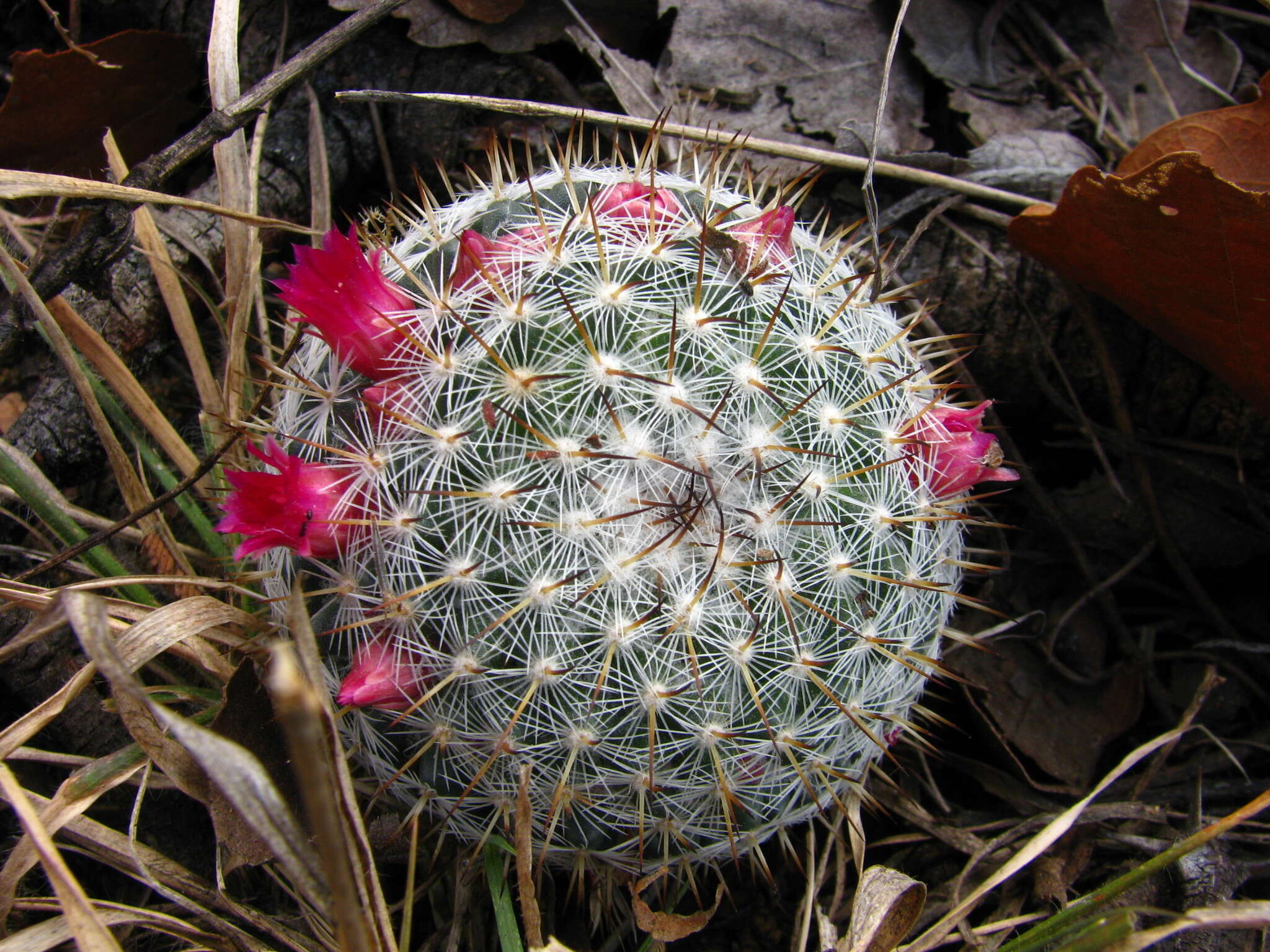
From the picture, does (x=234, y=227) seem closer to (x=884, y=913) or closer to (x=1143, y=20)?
(x=884, y=913)

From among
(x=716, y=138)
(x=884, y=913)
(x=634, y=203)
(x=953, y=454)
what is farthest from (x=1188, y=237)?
(x=884, y=913)

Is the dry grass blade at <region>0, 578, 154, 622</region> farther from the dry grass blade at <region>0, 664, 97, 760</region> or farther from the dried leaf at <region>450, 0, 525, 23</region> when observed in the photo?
the dried leaf at <region>450, 0, 525, 23</region>

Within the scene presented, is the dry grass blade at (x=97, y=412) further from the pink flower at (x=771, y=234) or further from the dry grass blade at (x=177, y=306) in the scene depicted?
the pink flower at (x=771, y=234)

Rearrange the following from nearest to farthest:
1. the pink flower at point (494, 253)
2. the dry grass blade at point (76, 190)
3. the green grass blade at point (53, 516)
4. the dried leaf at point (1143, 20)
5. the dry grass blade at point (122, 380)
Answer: the pink flower at point (494, 253) → the dry grass blade at point (76, 190) → the green grass blade at point (53, 516) → the dry grass blade at point (122, 380) → the dried leaf at point (1143, 20)

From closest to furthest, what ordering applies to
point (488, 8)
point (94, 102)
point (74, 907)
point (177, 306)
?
point (74, 907) < point (177, 306) < point (94, 102) < point (488, 8)

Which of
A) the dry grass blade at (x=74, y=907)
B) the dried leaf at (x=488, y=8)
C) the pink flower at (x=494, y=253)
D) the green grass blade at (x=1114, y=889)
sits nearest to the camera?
the dry grass blade at (x=74, y=907)

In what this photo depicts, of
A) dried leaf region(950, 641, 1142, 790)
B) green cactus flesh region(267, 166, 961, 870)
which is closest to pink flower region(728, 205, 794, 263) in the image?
green cactus flesh region(267, 166, 961, 870)

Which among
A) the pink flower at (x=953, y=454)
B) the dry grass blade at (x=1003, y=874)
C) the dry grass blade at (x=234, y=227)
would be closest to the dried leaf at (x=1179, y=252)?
the pink flower at (x=953, y=454)
